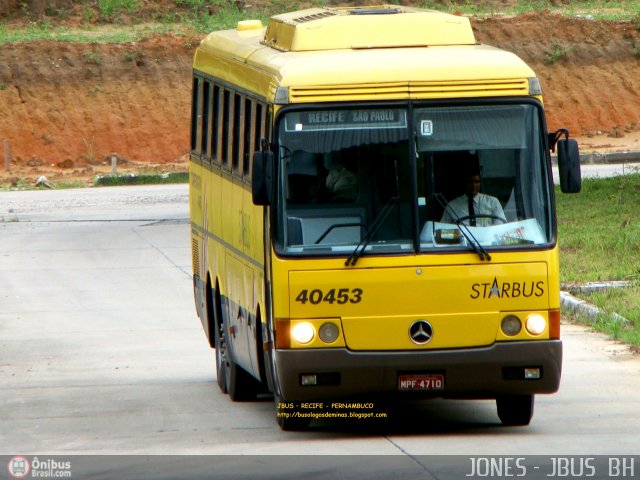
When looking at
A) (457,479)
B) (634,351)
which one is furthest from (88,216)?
(457,479)

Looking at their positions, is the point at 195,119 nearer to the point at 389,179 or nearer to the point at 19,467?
the point at 389,179

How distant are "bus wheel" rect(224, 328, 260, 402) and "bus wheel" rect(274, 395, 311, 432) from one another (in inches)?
70.8

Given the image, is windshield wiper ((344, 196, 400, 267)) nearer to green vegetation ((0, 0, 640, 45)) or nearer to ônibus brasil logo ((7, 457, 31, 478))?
ônibus brasil logo ((7, 457, 31, 478))

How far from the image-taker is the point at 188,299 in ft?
68.9

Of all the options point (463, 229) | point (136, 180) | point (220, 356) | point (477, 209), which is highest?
point (477, 209)

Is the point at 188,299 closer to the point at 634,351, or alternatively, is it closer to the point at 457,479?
the point at 634,351

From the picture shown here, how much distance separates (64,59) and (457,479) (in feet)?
157

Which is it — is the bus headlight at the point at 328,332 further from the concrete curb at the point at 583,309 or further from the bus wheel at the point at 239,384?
the concrete curb at the point at 583,309

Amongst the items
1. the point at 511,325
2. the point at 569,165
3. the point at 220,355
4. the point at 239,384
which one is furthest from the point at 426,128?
the point at 220,355

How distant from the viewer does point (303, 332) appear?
10.5m

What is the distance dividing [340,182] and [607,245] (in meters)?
11.9

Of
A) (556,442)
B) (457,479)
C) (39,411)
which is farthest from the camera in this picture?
(39,411)

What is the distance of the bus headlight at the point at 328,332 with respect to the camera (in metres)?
10.5

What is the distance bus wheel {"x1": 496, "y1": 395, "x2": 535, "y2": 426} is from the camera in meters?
11.2
